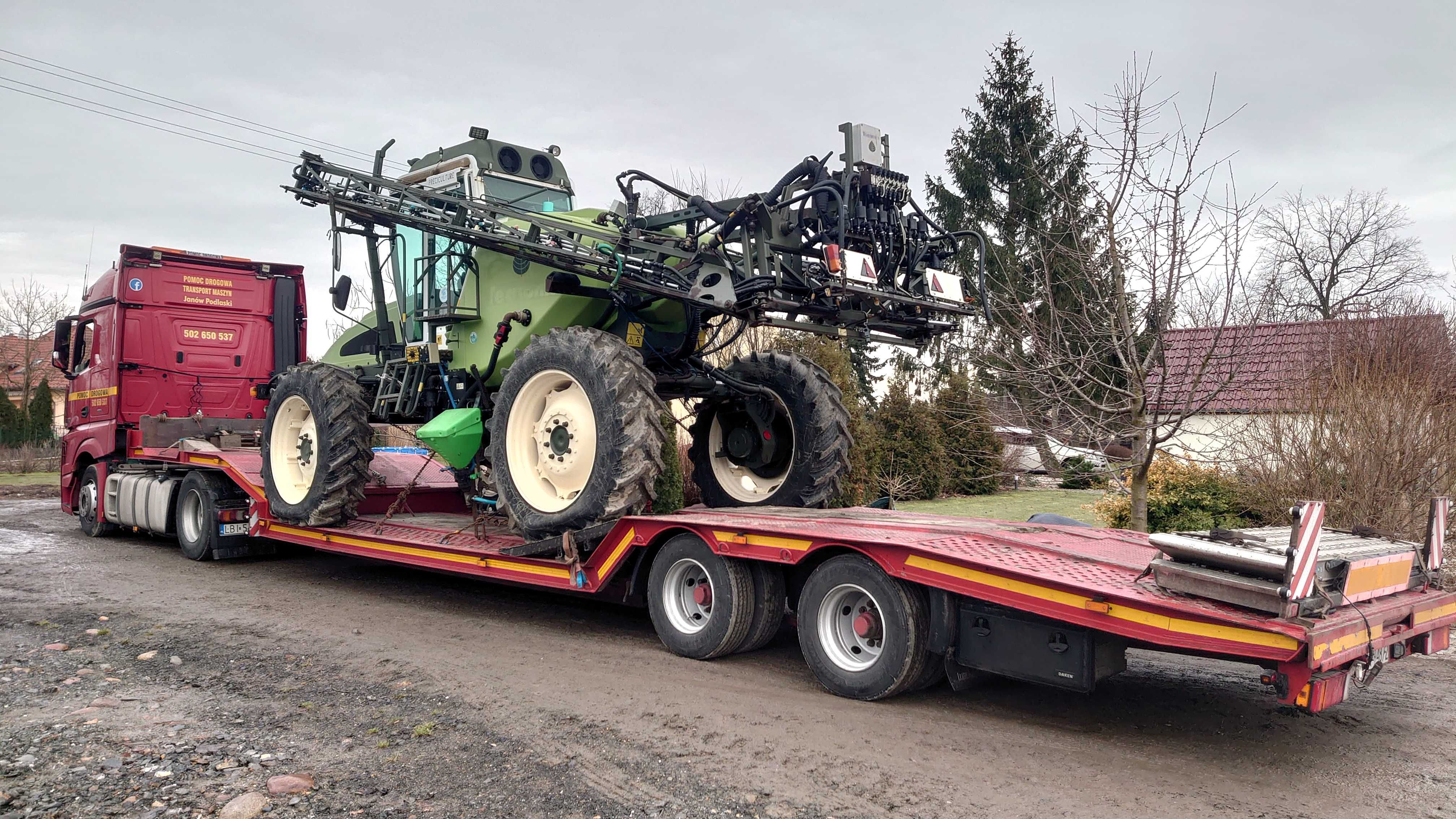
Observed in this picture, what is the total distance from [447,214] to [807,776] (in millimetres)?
5011

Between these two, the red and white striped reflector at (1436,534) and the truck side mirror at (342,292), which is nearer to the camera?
the red and white striped reflector at (1436,534)

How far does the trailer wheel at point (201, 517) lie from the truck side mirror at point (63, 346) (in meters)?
3.08

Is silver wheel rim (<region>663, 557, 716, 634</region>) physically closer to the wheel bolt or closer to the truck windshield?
the wheel bolt

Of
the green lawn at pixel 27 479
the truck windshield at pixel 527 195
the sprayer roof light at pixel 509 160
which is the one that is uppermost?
the sprayer roof light at pixel 509 160

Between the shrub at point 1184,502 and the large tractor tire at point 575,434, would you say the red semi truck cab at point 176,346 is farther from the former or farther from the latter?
the shrub at point 1184,502

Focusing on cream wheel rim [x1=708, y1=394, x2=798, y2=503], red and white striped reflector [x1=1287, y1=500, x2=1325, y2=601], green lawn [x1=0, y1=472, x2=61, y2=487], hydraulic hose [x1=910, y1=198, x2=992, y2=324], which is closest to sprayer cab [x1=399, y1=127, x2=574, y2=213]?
cream wheel rim [x1=708, y1=394, x2=798, y2=503]

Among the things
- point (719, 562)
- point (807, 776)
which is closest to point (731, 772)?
point (807, 776)

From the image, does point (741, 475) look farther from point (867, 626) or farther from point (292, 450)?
point (292, 450)

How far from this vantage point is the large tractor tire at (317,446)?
8328 millimetres

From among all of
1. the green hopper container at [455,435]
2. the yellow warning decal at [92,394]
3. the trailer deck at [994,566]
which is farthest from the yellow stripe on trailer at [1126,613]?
the yellow warning decal at [92,394]

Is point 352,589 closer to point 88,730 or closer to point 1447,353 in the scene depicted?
point 88,730

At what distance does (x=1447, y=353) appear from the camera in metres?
10.2

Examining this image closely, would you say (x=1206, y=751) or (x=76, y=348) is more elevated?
(x=76, y=348)

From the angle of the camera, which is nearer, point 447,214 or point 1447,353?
point 447,214
